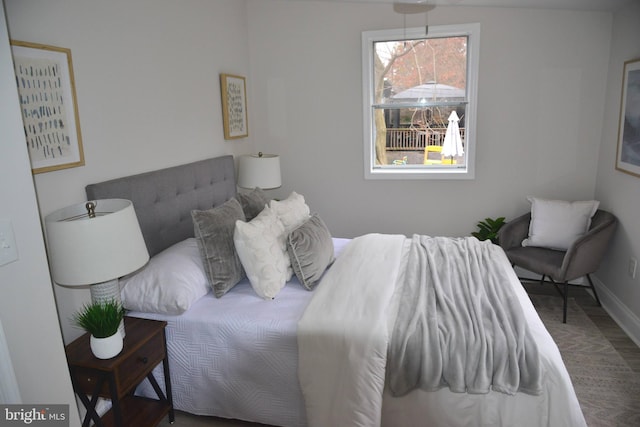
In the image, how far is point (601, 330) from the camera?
315 cm

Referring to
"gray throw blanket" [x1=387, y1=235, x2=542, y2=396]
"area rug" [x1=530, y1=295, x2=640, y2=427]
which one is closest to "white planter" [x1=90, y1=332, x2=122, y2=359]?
"gray throw blanket" [x1=387, y1=235, x2=542, y2=396]

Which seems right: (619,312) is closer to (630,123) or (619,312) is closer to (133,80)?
(630,123)

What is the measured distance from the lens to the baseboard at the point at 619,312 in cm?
301

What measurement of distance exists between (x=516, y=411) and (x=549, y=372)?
21 centimetres

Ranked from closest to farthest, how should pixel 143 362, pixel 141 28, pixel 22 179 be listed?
1. pixel 22 179
2. pixel 143 362
3. pixel 141 28

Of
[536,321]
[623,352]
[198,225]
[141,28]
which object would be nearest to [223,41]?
[141,28]

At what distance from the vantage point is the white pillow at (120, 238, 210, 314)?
219 centimetres

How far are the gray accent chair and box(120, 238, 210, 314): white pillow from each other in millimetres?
2524

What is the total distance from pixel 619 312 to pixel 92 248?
3.56 m

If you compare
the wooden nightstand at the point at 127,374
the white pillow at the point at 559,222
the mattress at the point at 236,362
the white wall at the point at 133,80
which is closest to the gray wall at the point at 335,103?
the white wall at the point at 133,80

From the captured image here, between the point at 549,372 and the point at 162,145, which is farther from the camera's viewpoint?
the point at 162,145

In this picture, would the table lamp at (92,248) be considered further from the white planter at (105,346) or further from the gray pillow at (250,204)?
the gray pillow at (250,204)

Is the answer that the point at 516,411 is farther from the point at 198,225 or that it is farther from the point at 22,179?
the point at 22,179

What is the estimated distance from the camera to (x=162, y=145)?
9.25 ft
